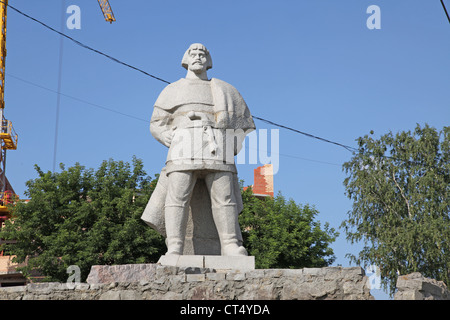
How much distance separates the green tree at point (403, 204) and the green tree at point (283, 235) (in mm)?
1617

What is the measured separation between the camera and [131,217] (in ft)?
90.6

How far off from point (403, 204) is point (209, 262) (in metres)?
21.1

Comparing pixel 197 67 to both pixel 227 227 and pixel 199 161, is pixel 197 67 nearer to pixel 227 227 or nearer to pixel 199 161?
pixel 199 161

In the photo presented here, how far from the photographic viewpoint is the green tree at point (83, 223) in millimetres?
26234

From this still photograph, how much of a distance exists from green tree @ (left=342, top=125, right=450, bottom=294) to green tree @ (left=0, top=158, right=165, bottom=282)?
9.52m

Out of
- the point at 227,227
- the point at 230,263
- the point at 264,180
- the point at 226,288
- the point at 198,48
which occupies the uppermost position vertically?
the point at 264,180

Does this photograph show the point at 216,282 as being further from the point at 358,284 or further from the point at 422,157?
the point at 422,157

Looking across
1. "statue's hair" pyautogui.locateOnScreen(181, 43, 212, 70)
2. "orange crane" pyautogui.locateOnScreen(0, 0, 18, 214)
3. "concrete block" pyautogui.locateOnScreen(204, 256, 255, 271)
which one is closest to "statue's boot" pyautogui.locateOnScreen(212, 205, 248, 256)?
"concrete block" pyautogui.locateOnScreen(204, 256, 255, 271)

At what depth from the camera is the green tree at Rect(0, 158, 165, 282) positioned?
86.1 feet

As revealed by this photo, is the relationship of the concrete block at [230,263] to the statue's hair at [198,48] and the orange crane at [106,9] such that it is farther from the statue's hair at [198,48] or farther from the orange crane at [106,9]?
the orange crane at [106,9]

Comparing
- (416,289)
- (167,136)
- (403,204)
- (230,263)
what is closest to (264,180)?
(403,204)

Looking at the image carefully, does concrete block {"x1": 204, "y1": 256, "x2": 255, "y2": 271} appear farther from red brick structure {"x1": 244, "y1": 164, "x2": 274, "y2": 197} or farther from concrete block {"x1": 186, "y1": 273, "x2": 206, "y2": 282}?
red brick structure {"x1": 244, "y1": 164, "x2": 274, "y2": 197}

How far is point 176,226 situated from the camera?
11469mm
